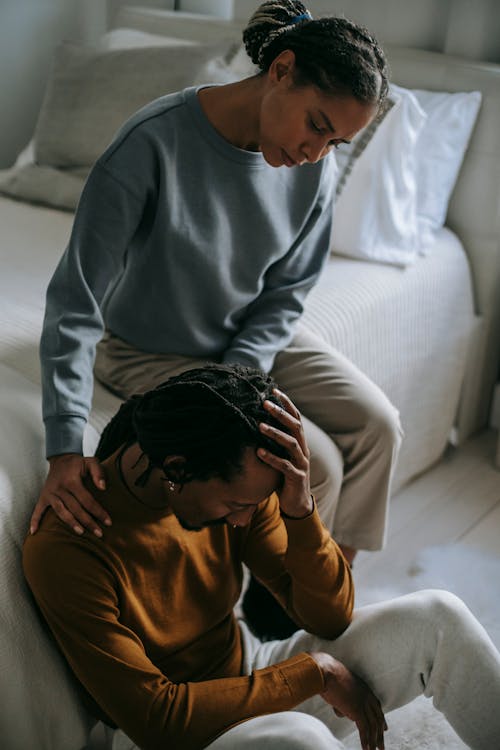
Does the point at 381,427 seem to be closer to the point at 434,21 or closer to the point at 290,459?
the point at 290,459

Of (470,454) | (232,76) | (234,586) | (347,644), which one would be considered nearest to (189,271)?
(234,586)

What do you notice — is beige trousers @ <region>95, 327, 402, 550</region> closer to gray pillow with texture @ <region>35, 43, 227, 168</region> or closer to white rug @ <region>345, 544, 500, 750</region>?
white rug @ <region>345, 544, 500, 750</region>

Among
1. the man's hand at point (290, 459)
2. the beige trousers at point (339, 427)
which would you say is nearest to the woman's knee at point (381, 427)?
the beige trousers at point (339, 427)

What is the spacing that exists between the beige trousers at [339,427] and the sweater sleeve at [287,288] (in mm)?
65

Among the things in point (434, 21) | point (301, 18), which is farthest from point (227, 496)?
point (434, 21)

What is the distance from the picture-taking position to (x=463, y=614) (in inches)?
45.3

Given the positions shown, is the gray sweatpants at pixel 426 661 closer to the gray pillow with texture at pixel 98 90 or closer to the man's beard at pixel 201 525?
the man's beard at pixel 201 525

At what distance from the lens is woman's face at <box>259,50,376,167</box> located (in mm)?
1210

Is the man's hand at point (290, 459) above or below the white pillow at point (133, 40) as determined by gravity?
below

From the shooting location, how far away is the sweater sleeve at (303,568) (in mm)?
1164

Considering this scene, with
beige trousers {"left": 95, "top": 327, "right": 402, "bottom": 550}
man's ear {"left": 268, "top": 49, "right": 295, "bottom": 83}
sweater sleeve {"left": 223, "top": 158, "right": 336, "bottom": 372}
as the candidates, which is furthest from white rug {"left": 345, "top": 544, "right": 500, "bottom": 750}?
man's ear {"left": 268, "top": 49, "right": 295, "bottom": 83}

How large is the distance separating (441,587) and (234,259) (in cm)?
81

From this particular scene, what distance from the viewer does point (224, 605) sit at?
1.21 meters

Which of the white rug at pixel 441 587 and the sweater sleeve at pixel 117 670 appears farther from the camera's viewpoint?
the white rug at pixel 441 587
